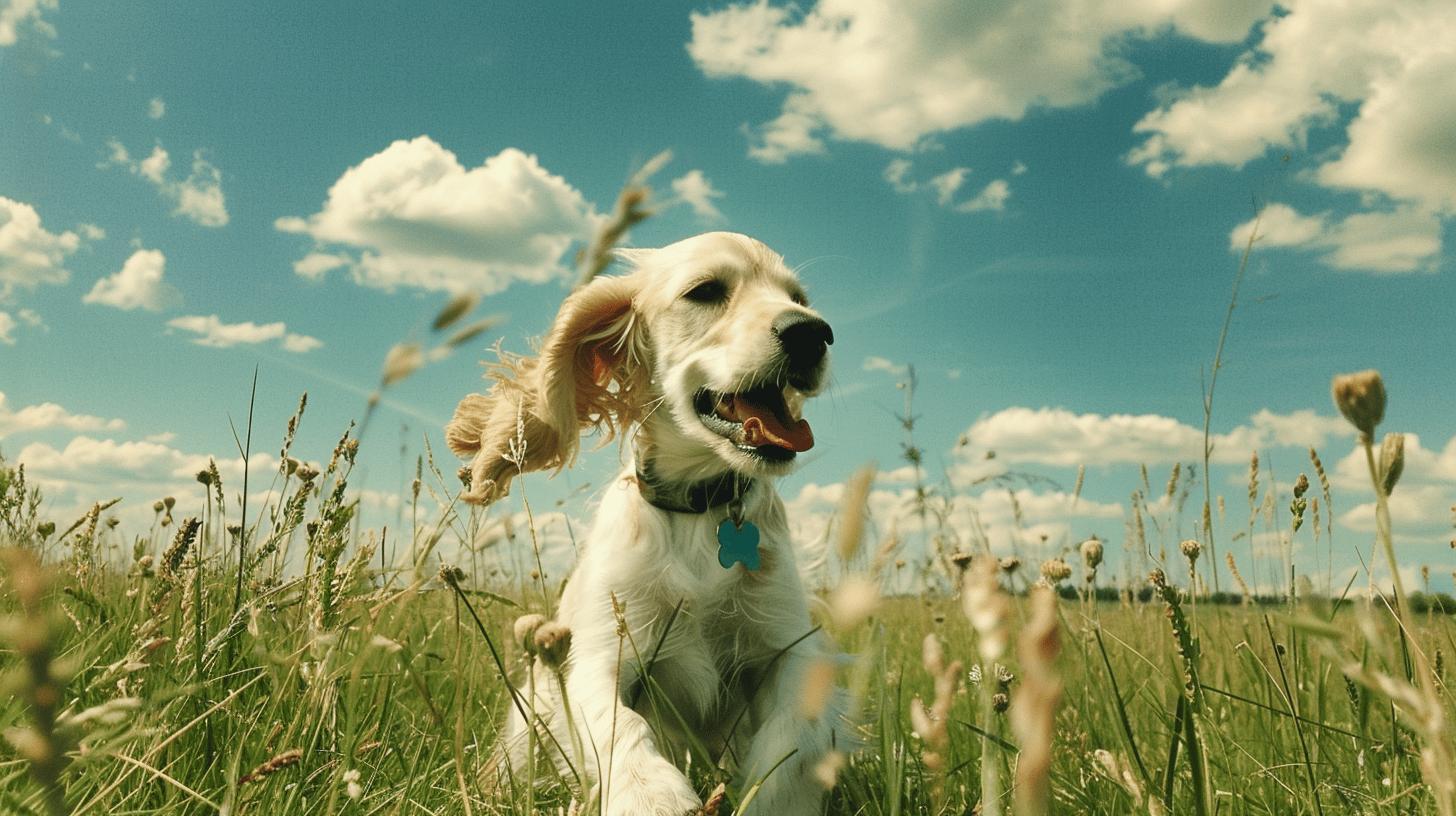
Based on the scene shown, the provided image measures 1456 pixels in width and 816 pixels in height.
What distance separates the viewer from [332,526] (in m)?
1.74

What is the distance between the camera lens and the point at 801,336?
124 inches

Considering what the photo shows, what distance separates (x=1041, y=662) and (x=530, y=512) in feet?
4.88

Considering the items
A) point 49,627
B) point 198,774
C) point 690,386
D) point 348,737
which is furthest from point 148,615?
point 49,627

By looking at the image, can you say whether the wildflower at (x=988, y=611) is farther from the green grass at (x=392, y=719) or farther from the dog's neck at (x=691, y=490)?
the dog's neck at (x=691, y=490)

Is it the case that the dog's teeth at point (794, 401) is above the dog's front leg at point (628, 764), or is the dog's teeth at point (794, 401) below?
above

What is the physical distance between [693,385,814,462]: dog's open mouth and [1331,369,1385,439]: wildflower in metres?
2.37

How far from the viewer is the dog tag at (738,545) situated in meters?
3.00

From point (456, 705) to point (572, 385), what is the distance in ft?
5.30

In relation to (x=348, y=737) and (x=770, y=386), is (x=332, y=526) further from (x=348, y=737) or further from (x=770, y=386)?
(x=770, y=386)

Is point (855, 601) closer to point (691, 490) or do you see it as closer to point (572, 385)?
point (691, 490)

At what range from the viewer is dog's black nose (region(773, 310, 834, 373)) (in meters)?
3.12

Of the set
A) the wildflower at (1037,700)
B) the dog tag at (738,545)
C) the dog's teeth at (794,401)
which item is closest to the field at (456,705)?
the wildflower at (1037,700)

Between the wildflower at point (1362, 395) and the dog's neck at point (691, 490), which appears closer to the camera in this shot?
the wildflower at point (1362, 395)

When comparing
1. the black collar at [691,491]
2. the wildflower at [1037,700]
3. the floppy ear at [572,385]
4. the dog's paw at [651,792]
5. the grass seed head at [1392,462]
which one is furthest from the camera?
the floppy ear at [572,385]
